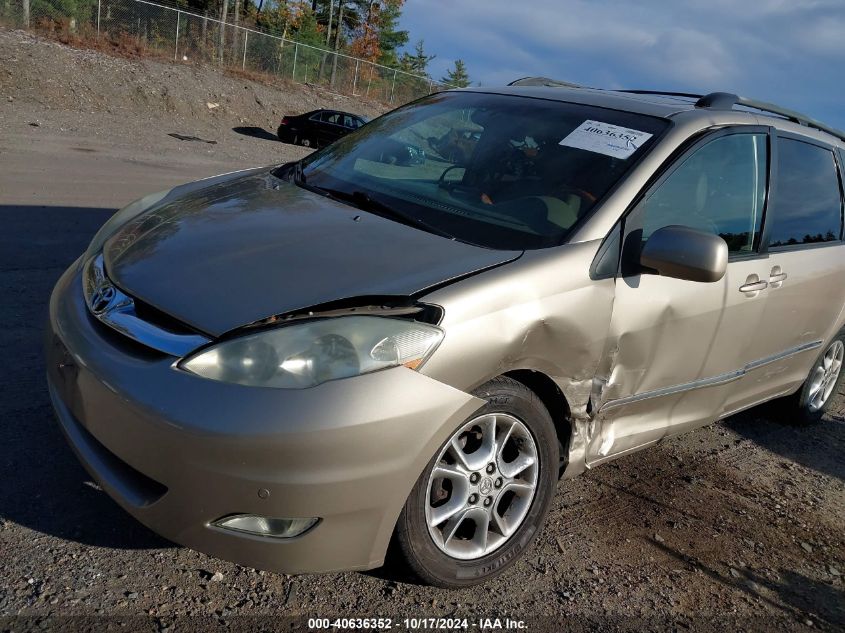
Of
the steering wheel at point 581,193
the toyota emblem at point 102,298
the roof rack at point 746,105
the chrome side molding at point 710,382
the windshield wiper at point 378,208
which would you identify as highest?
the roof rack at point 746,105

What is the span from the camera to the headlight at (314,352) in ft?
7.75

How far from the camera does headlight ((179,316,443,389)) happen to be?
2.36 m

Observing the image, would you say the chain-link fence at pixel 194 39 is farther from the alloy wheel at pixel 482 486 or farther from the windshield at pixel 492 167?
the alloy wheel at pixel 482 486

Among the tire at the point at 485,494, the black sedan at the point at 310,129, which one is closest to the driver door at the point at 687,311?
the tire at the point at 485,494

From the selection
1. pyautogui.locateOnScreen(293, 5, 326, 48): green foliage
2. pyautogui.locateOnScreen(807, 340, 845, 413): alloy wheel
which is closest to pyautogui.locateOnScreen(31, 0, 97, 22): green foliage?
pyautogui.locateOnScreen(293, 5, 326, 48): green foliage

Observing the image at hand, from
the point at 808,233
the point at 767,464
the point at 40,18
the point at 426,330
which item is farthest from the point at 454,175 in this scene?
the point at 40,18

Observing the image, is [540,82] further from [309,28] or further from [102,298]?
[309,28]

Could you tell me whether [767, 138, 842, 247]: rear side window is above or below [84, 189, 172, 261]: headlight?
above

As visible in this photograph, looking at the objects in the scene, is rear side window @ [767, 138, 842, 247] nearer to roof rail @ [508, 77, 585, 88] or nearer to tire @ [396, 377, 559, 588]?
roof rail @ [508, 77, 585, 88]

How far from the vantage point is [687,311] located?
11.1 feet

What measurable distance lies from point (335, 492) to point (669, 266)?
5.19 ft

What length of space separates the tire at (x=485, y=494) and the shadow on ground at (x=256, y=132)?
25.3 metres

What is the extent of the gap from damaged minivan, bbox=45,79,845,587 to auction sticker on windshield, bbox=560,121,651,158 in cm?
2

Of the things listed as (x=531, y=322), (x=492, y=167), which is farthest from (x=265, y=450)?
(x=492, y=167)
